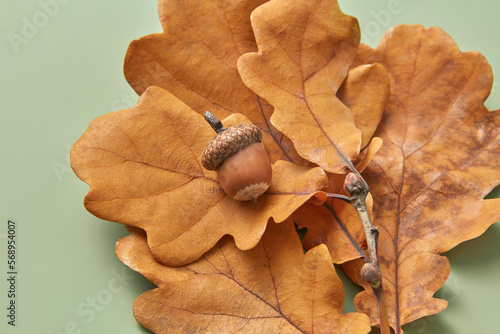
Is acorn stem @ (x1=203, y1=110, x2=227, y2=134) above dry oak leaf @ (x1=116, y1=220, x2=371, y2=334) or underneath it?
above

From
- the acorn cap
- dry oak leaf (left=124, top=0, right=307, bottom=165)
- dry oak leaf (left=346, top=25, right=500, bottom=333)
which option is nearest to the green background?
dry oak leaf (left=346, top=25, right=500, bottom=333)

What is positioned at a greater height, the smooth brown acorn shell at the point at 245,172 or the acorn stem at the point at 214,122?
the acorn stem at the point at 214,122

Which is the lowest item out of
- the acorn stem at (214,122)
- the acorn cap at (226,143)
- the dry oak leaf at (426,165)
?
the dry oak leaf at (426,165)

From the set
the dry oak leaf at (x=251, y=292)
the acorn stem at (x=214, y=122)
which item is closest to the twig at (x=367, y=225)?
the dry oak leaf at (x=251, y=292)

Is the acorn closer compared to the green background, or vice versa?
the acorn

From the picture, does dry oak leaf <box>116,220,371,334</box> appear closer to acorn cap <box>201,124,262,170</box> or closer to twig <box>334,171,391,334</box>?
twig <box>334,171,391,334</box>

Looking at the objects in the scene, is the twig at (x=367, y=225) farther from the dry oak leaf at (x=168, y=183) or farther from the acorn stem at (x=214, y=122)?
the acorn stem at (x=214, y=122)

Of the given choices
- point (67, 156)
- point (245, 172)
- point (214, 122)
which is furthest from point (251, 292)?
point (67, 156)
